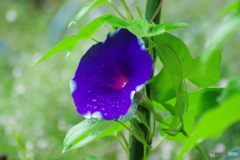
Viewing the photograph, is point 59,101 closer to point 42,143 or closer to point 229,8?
point 42,143

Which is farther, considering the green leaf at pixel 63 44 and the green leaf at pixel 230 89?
the green leaf at pixel 63 44

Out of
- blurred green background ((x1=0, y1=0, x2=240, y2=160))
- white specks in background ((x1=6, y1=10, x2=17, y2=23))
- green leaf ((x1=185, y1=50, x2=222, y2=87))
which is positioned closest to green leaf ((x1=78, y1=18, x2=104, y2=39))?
green leaf ((x1=185, y1=50, x2=222, y2=87))

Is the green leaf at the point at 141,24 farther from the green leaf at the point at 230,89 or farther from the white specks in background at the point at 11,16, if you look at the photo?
the white specks in background at the point at 11,16

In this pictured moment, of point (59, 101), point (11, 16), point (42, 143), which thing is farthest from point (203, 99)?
point (11, 16)

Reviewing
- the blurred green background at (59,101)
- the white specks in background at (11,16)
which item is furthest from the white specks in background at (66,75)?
the white specks in background at (11,16)

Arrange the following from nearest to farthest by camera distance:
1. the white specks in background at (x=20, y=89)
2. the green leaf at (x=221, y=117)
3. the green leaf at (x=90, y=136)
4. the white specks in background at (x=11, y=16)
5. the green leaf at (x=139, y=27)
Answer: the green leaf at (x=221, y=117) → the green leaf at (x=139, y=27) → the green leaf at (x=90, y=136) → the white specks in background at (x=20, y=89) → the white specks in background at (x=11, y=16)

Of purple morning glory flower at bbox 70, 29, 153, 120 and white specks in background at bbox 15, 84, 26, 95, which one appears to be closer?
purple morning glory flower at bbox 70, 29, 153, 120

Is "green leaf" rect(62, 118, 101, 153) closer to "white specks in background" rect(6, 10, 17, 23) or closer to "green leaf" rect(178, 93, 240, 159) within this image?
"green leaf" rect(178, 93, 240, 159)
